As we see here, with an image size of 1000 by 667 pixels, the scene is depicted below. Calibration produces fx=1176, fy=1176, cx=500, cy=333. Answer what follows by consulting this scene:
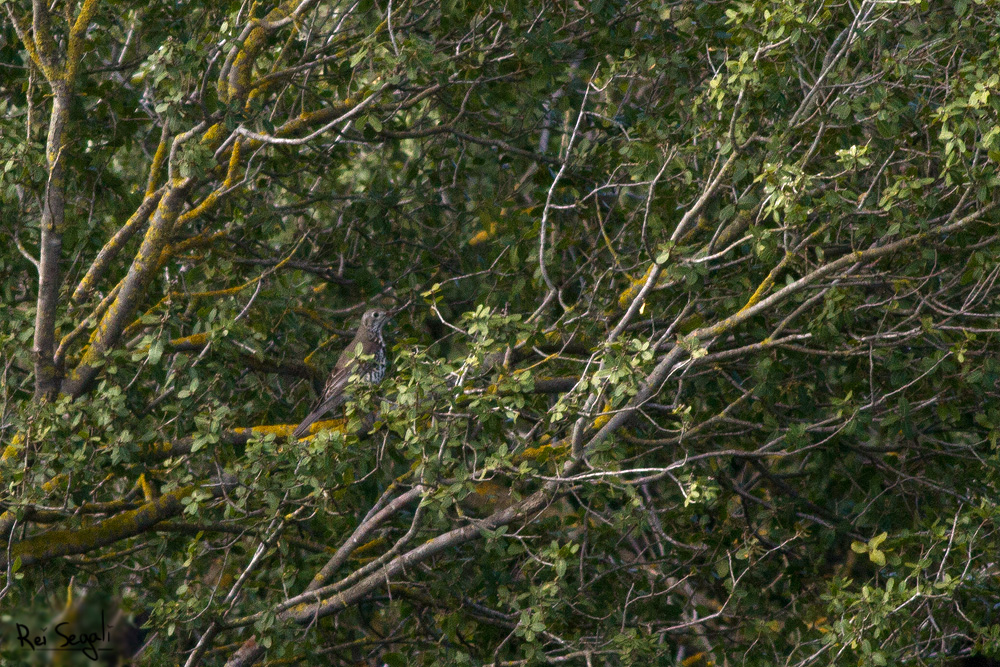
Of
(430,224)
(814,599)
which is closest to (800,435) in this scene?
(814,599)

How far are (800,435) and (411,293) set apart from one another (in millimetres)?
2587

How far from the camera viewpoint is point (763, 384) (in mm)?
6531

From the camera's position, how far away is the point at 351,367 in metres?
6.81

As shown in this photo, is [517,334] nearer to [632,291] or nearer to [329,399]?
[632,291]

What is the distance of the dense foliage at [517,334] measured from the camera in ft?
18.9

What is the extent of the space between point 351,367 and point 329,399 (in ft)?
1.28

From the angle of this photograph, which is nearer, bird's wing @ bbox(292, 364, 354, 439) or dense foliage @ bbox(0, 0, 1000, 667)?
dense foliage @ bbox(0, 0, 1000, 667)

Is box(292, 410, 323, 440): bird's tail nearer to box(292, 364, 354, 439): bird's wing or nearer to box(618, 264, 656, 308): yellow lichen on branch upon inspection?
box(292, 364, 354, 439): bird's wing

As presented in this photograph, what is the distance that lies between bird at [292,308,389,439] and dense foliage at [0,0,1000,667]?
189 mm

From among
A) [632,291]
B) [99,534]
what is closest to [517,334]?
[632,291]

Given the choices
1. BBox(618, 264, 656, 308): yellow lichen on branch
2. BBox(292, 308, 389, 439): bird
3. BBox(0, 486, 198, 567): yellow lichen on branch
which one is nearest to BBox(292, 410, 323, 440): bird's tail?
BBox(292, 308, 389, 439): bird

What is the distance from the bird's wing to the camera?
6.92 meters

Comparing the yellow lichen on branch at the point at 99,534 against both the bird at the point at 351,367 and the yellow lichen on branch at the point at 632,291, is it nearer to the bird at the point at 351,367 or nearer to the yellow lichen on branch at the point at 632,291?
the bird at the point at 351,367

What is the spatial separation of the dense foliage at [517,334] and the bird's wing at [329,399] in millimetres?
161
